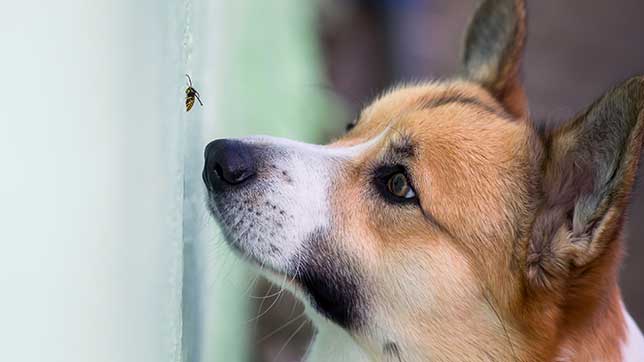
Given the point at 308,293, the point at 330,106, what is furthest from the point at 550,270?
the point at 330,106

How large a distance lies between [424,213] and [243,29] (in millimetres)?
1101

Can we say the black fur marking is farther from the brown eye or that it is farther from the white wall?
the white wall

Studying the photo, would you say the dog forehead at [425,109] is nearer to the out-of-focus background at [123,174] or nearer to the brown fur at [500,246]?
the brown fur at [500,246]

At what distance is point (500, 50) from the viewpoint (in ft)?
8.86

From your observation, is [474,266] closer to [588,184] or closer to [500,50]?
[588,184]

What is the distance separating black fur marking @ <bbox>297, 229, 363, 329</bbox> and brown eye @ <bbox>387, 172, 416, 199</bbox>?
0.64ft

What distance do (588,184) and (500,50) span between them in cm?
A: 93

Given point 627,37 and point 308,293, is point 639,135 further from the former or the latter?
point 627,37

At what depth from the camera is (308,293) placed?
78.9 inches

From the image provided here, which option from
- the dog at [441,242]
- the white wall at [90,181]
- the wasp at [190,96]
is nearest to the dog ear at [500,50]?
the dog at [441,242]

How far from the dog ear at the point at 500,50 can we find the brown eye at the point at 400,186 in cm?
67

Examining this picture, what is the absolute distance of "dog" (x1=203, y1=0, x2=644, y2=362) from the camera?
193cm

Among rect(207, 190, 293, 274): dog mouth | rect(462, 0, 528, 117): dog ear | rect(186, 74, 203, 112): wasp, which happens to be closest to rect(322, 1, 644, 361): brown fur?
rect(207, 190, 293, 274): dog mouth

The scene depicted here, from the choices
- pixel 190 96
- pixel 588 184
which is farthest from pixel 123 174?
pixel 588 184
